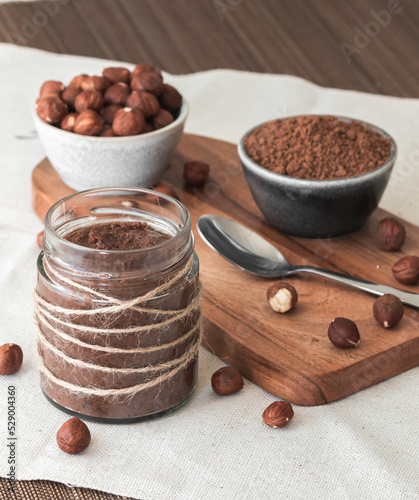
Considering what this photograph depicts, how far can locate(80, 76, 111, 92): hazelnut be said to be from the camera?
1426 millimetres

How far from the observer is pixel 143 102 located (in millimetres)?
1401

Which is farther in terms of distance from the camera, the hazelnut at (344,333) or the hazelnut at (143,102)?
the hazelnut at (143,102)

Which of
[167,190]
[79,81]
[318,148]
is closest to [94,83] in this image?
[79,81]

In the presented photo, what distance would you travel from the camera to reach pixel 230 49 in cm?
229

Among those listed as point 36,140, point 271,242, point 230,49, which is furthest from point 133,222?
point 230,49

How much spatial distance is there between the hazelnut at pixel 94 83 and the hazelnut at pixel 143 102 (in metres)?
0.07

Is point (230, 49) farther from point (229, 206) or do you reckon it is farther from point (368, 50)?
point (229, 206)

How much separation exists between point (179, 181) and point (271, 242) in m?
0.33

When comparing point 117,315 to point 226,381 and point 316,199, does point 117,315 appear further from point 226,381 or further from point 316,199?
point 316,199

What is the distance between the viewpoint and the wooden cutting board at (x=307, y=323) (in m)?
1.00

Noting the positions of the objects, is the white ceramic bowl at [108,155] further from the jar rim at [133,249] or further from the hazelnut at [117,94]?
the jar rim at [133,249]

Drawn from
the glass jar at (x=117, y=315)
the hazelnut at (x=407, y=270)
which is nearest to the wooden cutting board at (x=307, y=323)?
the hazelnut at (x=407, y=270)

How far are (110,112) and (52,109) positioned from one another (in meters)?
0.12

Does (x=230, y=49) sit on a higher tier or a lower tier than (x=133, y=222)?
lower
